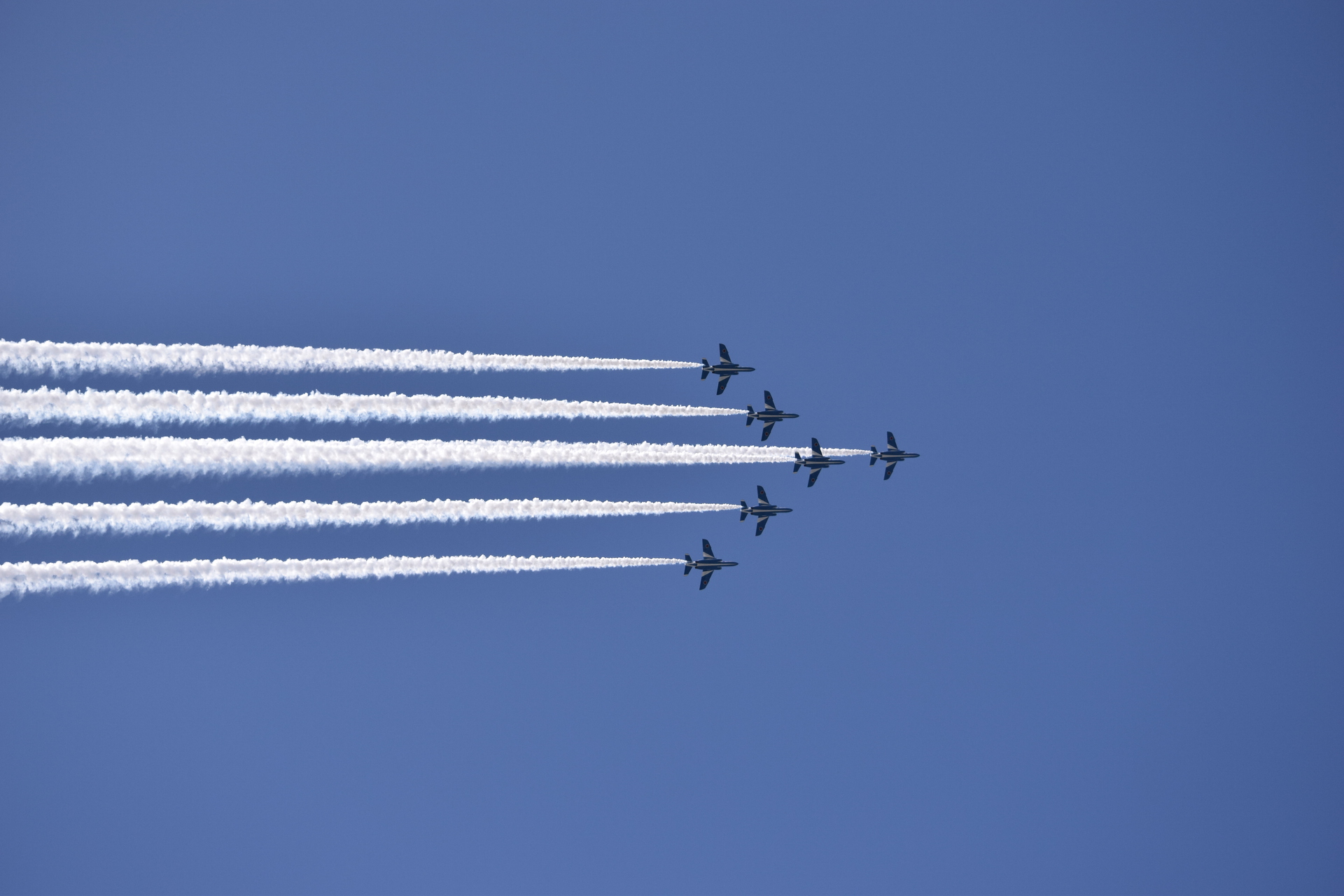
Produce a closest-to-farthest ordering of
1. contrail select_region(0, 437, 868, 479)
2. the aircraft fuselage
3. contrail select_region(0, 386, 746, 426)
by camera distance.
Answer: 1. contrail select_region(0, 437, 868, 479)
2. contrail select_region(0, 386, 746, 426)
3. the aircraft fuselage

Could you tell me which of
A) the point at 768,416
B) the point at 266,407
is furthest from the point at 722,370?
the point at 266,407

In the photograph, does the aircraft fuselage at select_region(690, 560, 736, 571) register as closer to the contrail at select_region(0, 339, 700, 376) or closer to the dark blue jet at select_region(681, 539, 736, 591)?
the dark blue jet at select_region(681, 539, 736, 591)

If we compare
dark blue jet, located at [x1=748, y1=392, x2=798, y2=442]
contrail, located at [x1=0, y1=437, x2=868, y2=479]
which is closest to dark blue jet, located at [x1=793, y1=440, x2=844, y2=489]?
dark blue jet, located at [x1=748, y1=392, x2=798, y2=442]

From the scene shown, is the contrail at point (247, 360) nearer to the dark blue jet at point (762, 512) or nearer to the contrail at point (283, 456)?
the contrail at point (283, 456)

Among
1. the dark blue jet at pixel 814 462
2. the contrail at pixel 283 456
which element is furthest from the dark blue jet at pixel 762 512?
the contrail at pixel 283 456

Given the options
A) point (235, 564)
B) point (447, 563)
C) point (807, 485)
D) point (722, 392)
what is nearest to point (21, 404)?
point (235, 564)

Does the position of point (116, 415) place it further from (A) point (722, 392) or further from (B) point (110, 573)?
(A) point (722, 392)
